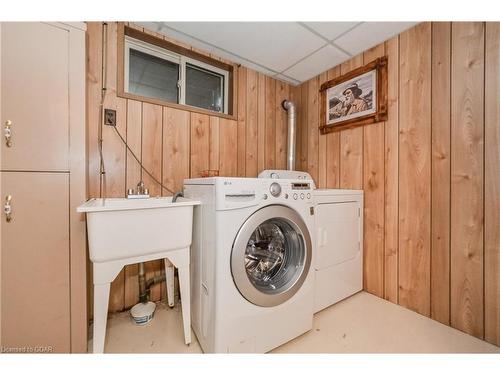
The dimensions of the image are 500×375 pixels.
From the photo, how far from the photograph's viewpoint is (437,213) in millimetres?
1349

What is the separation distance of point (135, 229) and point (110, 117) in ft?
2.85

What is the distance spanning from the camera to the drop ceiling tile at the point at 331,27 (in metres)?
1.44

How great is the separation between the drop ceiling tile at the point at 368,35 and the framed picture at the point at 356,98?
14 centimetres

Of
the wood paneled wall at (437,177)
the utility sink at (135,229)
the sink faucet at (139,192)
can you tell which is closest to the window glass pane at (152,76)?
the sink faucet at (139,192)

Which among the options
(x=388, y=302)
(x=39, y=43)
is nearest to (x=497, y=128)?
(x=388, y=302)

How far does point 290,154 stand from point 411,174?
1021 mm

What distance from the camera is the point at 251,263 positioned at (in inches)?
48.1

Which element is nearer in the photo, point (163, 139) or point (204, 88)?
point (163, 139)

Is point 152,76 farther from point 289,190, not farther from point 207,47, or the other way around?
point 289,190

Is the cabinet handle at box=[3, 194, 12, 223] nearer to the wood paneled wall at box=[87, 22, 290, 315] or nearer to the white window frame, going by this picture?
the wood paneled wall at box=[87, 22, 290, 315]

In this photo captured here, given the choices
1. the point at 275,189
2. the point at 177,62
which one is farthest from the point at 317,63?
the point at 275,189

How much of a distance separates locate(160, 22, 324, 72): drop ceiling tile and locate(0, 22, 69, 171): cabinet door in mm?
766

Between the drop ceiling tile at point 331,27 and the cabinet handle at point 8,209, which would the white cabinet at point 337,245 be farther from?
the cabinet handle at point 8,209
